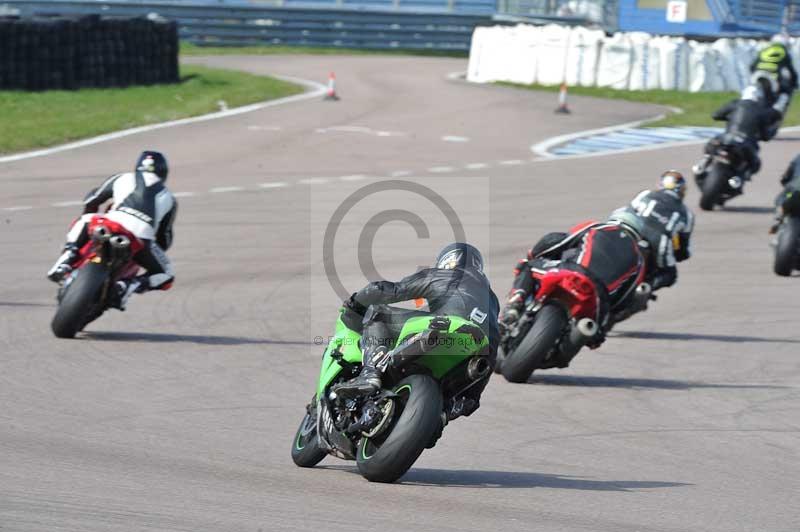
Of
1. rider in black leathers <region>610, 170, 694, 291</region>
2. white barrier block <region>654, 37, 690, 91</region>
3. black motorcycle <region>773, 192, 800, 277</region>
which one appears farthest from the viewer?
white barrier block <region>654, 37, 690, 91</region>

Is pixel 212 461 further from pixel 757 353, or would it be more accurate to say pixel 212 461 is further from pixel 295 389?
pixel 757 353

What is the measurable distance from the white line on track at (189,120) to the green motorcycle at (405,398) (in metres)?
13.8

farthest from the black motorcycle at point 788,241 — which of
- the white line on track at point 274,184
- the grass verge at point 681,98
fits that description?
the grass verge at point 681,98

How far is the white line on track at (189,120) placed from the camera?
1991 centimetres

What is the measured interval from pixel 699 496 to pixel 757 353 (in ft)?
14.4

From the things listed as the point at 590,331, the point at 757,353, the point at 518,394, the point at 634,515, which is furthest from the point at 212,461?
the point at 757,353

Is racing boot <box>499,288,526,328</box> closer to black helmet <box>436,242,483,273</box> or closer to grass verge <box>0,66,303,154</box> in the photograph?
black helmet <box>436,242,483,273</box>

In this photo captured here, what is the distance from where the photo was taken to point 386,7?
41562 mm

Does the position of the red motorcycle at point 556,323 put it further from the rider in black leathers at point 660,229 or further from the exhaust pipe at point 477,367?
the exhaust pipe at point 477,367

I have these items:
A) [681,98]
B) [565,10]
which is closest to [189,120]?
[681,98]

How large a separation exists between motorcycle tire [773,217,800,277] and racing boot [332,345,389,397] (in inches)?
340

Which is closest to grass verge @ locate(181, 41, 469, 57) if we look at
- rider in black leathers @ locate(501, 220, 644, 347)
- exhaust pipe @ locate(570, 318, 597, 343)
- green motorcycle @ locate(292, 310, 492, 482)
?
rider in black leathers @ locate(501, 220, 644, 347)

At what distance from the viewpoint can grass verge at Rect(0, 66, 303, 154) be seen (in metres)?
21.6

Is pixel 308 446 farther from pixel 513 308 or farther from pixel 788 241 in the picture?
pixel 788 241
